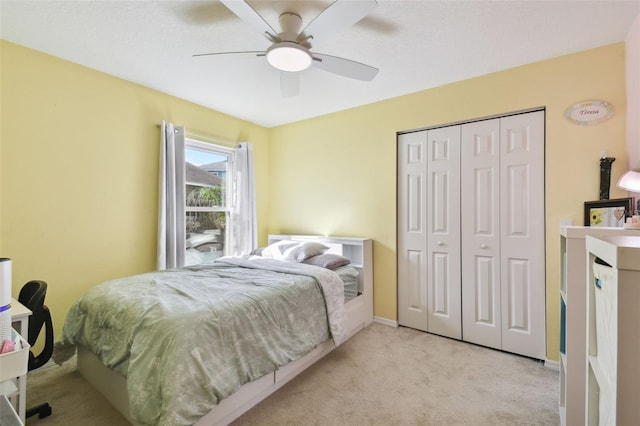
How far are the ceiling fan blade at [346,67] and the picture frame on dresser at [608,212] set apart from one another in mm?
1850

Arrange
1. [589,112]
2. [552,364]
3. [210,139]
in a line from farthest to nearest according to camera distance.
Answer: [210,139]
[552,364]
[589,112]

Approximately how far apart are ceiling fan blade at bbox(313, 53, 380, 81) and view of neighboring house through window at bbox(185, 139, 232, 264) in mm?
2096

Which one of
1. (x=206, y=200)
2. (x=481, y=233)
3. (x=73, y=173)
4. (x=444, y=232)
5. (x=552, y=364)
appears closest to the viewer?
(x=552, y=364)

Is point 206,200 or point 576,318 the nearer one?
point 576,318

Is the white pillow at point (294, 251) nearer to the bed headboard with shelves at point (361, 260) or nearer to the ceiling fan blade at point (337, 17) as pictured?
the bed headboard with shelves at point (361, 260)

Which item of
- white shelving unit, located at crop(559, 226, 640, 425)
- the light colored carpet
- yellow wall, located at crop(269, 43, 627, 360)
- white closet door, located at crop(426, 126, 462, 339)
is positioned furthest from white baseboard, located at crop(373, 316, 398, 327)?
white shelving unit, located at crop(559, 226, 640, 425)

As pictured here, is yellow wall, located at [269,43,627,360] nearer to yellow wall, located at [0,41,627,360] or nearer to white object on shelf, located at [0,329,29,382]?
yellow wall, located at [0,41,627,360]

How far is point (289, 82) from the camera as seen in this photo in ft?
7.70

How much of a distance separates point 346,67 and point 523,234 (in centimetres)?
209

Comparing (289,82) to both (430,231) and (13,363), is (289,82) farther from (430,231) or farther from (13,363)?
(13,363)

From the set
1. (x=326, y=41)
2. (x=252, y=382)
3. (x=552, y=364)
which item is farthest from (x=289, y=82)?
(x=552, y=364)

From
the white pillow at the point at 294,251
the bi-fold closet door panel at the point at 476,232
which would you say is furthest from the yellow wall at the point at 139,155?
the white pillow at the point at 294,251

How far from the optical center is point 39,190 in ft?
7.76

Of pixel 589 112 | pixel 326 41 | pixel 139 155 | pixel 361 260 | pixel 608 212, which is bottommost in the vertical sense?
pixel 361 260
